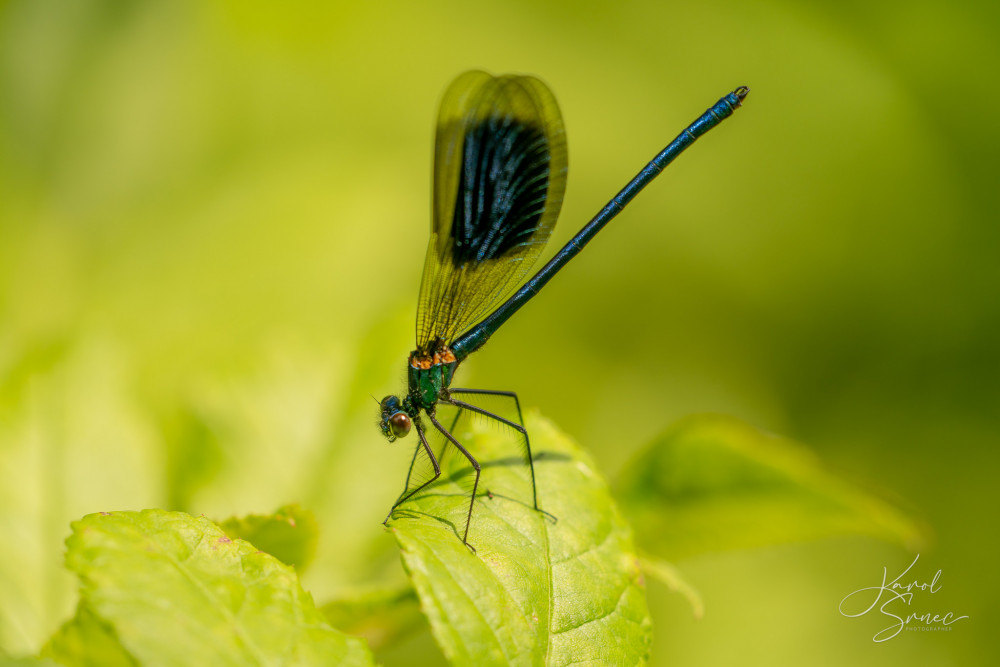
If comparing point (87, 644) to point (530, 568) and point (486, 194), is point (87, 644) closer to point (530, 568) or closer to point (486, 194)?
point (530, 568)

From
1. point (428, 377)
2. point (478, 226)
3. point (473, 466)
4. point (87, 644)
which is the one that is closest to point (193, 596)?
point (87, 644)

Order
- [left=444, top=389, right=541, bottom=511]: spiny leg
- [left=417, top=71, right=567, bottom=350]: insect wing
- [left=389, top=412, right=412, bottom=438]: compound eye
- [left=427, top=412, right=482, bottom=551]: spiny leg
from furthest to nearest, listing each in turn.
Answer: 1. [left=417, top=71, right=567, bottom=350]: insect wing
2. [left=389, top=412, right=412, bottom=438]: compound eye
3. [left=444, top=389, right=541, bottom=511]: spiny leg
4. [left=427, top=412, right=482, bottom=551]: spiny leg

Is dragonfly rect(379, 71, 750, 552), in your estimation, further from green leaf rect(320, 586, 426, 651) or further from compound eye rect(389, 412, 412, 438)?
green leaf rect(320, 586, 426, 651)

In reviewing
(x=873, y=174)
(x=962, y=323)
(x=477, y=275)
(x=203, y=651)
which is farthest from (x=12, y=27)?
(x=962, y=323)

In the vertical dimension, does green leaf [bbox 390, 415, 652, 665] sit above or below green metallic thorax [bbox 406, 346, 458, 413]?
below

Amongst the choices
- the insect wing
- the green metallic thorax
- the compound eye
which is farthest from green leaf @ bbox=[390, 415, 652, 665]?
the insect wing

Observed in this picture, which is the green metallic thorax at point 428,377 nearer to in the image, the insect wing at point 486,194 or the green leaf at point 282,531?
the insect wing at point 486,194

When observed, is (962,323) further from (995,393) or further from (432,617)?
(432,617)
